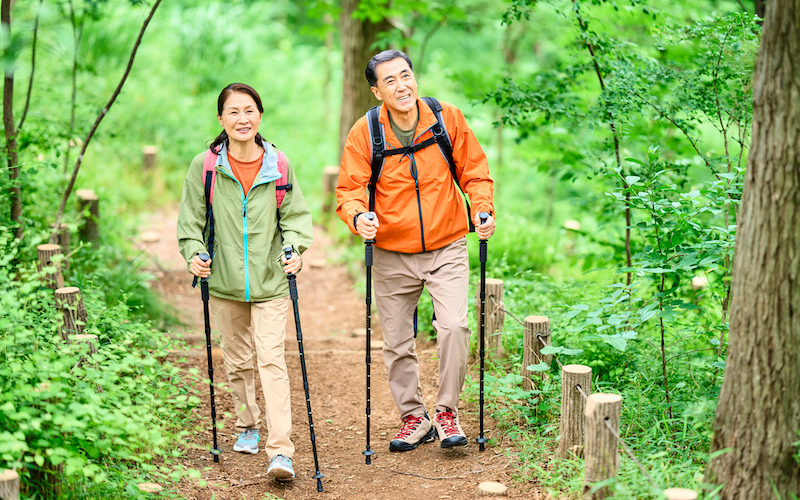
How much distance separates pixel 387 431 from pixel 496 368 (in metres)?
Answer: 0.93

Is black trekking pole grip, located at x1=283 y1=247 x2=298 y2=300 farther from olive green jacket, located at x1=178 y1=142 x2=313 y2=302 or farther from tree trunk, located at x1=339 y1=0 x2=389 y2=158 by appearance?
tree trunk, located at x1=339 y1=0 x2=389 y2=158

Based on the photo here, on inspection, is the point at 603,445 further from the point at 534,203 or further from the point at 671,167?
the point at 534,203

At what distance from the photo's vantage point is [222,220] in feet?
12.6

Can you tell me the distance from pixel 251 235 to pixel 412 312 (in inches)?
41.5

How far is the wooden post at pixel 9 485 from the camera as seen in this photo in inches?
94.8

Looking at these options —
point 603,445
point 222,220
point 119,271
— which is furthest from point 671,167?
point 119,271

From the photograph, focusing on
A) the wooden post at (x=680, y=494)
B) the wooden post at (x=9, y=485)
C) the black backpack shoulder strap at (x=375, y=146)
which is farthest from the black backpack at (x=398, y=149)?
the wooden post at (x=9, y=485)

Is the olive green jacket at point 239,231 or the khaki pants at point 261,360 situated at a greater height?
the olive green jacket at point 239,231

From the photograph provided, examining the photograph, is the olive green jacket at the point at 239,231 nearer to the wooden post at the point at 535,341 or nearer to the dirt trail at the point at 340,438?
the dirt trail at the point at 340,438

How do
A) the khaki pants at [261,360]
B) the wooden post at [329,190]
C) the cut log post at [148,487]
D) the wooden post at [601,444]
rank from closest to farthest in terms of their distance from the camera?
the wooden post at [601,444] → the cut log post at [148,487] → the khaki pants at [261,360] → the wooden post at [329,190]

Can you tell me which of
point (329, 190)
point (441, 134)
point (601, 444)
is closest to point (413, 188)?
point (441, 134)

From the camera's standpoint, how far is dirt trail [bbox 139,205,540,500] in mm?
3672

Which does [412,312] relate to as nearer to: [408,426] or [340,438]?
[408,426]

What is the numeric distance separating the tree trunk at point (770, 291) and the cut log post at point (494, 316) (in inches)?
92.4
